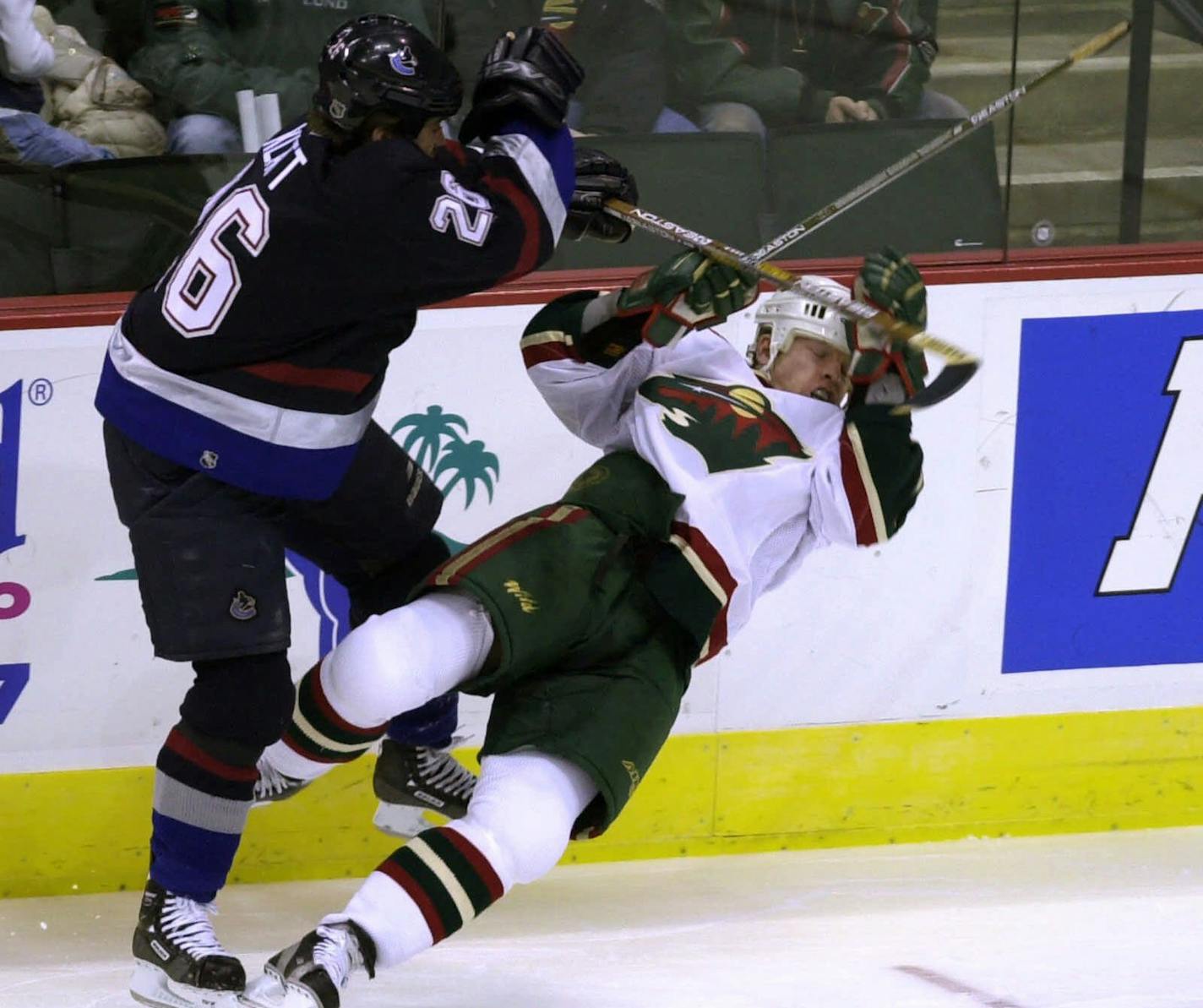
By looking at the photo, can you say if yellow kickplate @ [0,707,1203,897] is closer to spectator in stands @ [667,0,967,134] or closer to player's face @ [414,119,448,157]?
spectator in stands @ [667,0,967,134]

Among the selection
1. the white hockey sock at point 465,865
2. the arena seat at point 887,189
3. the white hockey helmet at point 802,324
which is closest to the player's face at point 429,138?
the white hockey helmet at point 802,324

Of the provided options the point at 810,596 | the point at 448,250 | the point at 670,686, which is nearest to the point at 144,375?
the point at 448,250

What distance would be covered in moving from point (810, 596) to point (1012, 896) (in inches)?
23.8

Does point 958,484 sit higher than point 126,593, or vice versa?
point 958,484

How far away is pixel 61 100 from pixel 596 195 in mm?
959

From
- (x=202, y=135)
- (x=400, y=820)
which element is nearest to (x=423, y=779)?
(x=400, y=820)

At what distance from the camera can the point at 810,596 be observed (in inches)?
130

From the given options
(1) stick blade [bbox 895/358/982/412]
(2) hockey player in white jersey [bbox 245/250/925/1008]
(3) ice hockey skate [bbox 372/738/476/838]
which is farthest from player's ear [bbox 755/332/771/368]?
(3) ice hockey skate [bbox 372/738/476/838]

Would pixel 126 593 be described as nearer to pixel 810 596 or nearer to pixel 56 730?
pixel 56 730

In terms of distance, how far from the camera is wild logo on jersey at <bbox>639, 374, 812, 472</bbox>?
8.28 ft

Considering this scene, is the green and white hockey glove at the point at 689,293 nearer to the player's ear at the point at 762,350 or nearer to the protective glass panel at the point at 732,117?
the player's ear at the point at 762,350

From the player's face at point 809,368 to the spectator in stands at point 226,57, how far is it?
0.83m

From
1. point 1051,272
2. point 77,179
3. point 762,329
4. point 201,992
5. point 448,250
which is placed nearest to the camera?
point 448,250

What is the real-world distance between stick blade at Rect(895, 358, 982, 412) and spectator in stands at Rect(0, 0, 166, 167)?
1385 mm
